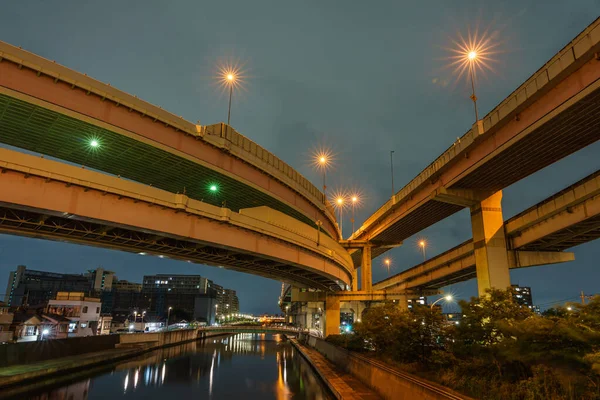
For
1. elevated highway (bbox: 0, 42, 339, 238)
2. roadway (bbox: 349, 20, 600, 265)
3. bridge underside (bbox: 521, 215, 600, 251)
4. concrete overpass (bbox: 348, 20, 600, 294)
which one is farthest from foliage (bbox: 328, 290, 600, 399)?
elevated highway (bbox: 0, 42, 339, 238)

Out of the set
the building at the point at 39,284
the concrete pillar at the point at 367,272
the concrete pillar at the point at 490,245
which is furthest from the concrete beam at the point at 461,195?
the building at the point at 39,284

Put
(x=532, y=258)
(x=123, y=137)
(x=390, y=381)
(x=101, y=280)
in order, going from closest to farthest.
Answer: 1. (x=390, y=381)
2. (x=123, y=137)
3. (x=532, y=258)
4. (x=101, y=280)

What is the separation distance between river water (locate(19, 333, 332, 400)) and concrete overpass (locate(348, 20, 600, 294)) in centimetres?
2025

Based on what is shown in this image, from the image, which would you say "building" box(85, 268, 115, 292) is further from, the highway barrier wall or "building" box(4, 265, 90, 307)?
the highway barrier wall

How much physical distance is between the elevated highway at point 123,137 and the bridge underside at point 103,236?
677 centimetres

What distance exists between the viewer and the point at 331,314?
2271 inches

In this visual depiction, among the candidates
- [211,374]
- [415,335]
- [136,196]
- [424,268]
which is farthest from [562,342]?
[424,268]

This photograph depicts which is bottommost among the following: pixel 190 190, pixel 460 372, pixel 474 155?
pixel 460 372

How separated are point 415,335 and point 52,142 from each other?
28.5 metres

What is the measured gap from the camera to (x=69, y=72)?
23.5 metres

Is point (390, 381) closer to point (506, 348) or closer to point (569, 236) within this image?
point (506, 348)

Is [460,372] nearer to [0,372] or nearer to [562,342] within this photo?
[562,342]

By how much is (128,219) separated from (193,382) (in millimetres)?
24248

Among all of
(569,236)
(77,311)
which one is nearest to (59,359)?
(77,311)
